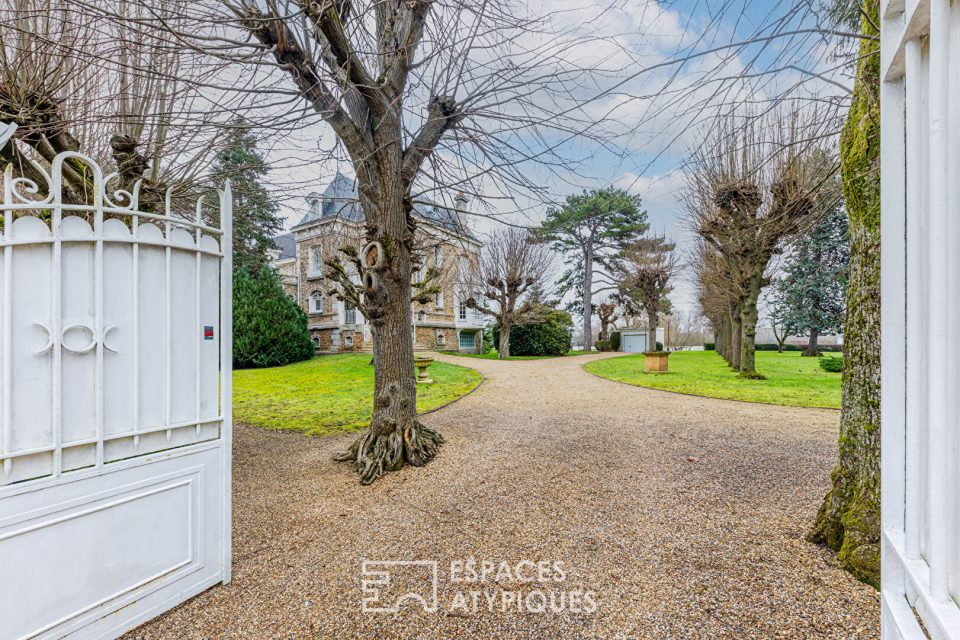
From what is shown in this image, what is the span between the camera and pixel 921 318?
0.97 meters

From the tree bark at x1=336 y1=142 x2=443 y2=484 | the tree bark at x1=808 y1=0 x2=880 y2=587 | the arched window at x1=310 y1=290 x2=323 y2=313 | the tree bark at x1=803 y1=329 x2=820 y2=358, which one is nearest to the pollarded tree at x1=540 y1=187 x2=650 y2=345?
the tree bark at x1=803 y1=329 x2=820 y2=358

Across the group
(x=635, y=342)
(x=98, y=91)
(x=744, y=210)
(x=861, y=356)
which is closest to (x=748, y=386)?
(x=744, y=210)

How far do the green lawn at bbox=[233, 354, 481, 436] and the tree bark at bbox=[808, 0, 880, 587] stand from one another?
11.6 ft

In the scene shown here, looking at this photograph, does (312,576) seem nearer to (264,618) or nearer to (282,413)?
(264,618)

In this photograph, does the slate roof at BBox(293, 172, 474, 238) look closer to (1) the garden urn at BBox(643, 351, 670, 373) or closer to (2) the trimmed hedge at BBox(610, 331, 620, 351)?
(1) the garden urn at BBox(643, 351, 670, 373)

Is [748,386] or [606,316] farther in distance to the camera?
[606,316]

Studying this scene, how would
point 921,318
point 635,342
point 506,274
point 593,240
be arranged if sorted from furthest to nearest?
point 593,240 < point 635,342 < point 506,274 < point 921,318

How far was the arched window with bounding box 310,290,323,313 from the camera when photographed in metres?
22.0

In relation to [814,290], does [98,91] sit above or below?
above

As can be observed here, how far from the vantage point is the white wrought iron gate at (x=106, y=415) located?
161cm

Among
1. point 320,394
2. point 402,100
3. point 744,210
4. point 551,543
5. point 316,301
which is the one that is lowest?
point 320,394

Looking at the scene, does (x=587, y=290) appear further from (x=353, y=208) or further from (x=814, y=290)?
(x=353, y=208)

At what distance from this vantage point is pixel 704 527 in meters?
2.64

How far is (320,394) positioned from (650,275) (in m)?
15.2
